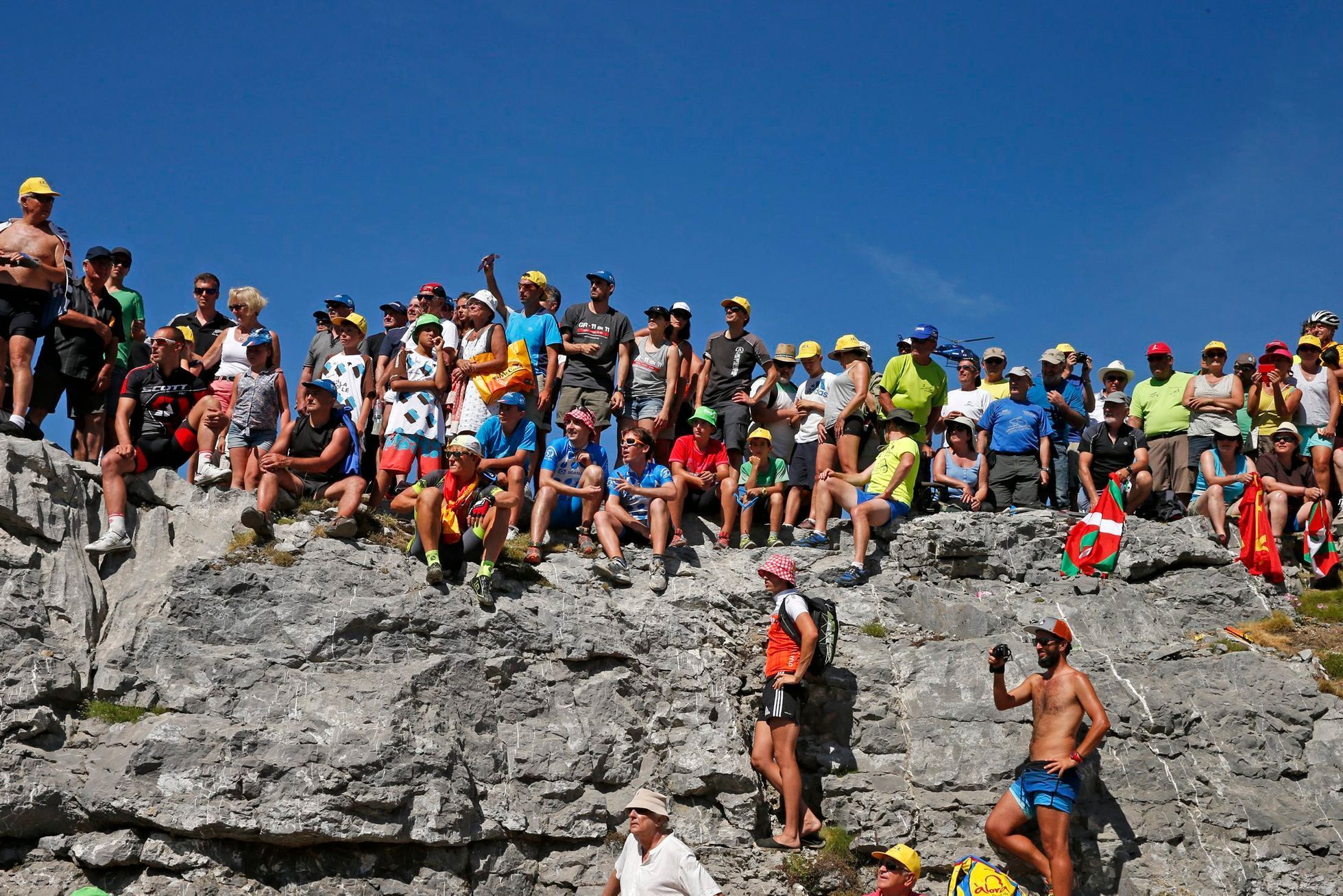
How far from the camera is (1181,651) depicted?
466 inches

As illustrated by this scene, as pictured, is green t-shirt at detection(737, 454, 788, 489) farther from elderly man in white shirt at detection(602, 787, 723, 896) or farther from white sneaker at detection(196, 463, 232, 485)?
elderly man in white shirt at detection(602, 787, 723, 896)

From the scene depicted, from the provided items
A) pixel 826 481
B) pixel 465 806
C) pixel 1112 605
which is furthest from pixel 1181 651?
pixel 465 806

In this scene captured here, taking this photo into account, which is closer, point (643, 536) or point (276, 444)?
point (276, 444)

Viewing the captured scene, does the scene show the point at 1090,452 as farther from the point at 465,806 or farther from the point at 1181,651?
the point at 465,806

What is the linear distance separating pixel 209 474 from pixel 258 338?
4.82 feet

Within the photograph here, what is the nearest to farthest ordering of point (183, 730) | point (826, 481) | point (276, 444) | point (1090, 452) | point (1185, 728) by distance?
point (183, 730), point (1185, 728), point (276, 444), point (826, 481), point (1090, 452)

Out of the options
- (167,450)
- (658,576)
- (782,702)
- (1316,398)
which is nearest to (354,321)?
(167,450)

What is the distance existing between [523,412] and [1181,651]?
695 centimetres

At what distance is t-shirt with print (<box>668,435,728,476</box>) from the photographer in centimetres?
1367

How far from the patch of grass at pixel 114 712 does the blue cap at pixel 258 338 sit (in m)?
3.92

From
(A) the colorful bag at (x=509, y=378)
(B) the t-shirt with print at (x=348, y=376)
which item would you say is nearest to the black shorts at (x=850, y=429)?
(A) the colorful bag at (x=509, y=378)

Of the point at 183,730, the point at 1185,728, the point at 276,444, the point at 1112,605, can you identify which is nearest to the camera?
the point at 183,730

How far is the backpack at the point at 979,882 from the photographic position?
8.52m

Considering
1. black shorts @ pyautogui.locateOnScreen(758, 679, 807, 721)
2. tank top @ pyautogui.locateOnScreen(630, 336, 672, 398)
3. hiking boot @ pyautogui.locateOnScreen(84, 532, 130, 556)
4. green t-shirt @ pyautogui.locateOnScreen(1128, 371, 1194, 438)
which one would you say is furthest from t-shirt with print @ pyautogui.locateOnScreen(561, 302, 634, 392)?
green t-shirt @ pyautogui.locateOnScreen(1128, 371, 1194, 438)
